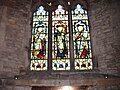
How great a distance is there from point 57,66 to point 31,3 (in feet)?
8.83

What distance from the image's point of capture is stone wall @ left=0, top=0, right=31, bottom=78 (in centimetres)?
718

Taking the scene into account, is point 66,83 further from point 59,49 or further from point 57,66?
point 59,49

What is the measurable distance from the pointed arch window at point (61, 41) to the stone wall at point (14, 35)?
1.20 ft

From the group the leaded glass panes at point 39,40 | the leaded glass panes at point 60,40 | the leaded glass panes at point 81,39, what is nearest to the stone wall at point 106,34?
the leaded glass panes at point 81,39

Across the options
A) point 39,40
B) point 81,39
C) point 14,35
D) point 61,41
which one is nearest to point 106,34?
point 81,39

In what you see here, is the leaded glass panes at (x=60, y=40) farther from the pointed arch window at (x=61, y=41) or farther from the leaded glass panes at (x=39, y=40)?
the leaded glass panes at (x=39, y=40)

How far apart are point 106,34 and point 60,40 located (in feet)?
5.30

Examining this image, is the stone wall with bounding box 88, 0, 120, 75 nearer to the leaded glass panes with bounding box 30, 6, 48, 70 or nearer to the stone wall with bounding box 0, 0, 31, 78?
the leaded glass panes with bounding box 30, 6, 48, 70

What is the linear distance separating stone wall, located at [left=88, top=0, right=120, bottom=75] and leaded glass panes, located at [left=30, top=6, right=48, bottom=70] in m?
1.65

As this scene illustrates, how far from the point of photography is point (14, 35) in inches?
302

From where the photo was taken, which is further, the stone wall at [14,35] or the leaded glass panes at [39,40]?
the leaded glass panes at [39,40]

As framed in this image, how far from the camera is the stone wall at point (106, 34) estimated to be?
719cm

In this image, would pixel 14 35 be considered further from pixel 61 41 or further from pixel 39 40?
pixel 61 41

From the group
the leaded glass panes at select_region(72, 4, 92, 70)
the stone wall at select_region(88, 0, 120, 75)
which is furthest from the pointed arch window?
the stone wall at select_region(88, 0, 120, 75)
